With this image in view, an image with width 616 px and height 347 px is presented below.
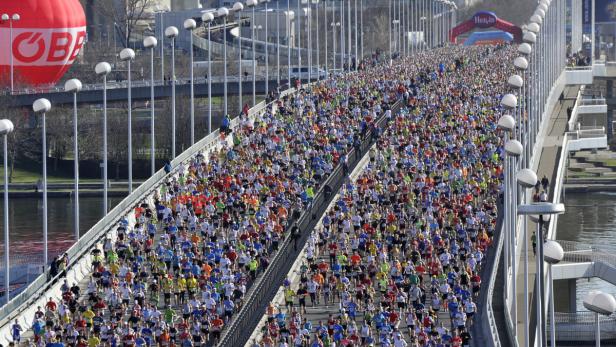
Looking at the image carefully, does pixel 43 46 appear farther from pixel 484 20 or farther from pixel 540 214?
pixel 540 214

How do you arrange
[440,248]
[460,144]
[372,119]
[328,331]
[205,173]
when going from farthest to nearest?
[372,119] < [460,144] < [205,173] < [440,248] < [328,331]

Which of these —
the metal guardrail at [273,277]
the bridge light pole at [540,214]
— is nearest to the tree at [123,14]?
the metal guardrail at [273,277]

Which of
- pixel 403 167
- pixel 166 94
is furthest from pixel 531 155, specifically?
pixel 166 94

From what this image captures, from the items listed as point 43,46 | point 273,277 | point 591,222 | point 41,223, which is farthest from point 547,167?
point 43,46

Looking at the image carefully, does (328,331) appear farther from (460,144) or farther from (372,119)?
(372,119)

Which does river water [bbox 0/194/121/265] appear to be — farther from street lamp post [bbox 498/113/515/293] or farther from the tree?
the tree

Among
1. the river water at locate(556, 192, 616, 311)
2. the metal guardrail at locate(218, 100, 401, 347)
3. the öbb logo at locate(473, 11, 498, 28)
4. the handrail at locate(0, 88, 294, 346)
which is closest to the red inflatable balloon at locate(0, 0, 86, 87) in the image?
the river water at locate(556, 192, 616, 311)
